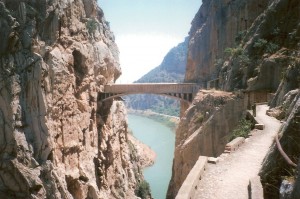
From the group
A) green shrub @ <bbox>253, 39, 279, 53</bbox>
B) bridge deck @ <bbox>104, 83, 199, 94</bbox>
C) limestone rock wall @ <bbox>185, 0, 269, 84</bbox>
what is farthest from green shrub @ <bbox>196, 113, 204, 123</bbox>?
limestone rock wall @ <bbox>185, 0, 269, 84</bbox>

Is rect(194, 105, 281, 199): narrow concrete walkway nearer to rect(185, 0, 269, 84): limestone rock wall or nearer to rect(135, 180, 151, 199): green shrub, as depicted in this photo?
rect(185, 0, 269, 84): limestone rock wall

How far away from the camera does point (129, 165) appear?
124 feet

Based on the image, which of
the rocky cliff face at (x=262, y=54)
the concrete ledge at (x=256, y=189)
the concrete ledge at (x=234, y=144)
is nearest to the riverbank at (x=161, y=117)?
the rocky cliff face at (x=262, y=54)

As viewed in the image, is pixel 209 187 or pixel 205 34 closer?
pixel 209 187

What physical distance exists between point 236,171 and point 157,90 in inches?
862

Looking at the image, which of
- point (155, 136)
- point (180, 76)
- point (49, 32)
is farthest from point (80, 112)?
point (180, 76)

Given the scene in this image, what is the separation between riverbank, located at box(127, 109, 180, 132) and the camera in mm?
109312

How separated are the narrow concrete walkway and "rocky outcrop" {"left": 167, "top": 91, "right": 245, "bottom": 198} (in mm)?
4484

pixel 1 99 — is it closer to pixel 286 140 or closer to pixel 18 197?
pixel 18 197

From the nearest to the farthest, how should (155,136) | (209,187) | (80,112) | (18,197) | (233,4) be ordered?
(209,187) → (18,197) → (80,112) → (233,4) → (155,136)

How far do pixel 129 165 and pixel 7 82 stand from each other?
64.7 feet

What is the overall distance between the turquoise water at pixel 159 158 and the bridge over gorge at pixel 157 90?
675 inches

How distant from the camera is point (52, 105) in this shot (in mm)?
24172

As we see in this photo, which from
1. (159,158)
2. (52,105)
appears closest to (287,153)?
(52,105)
